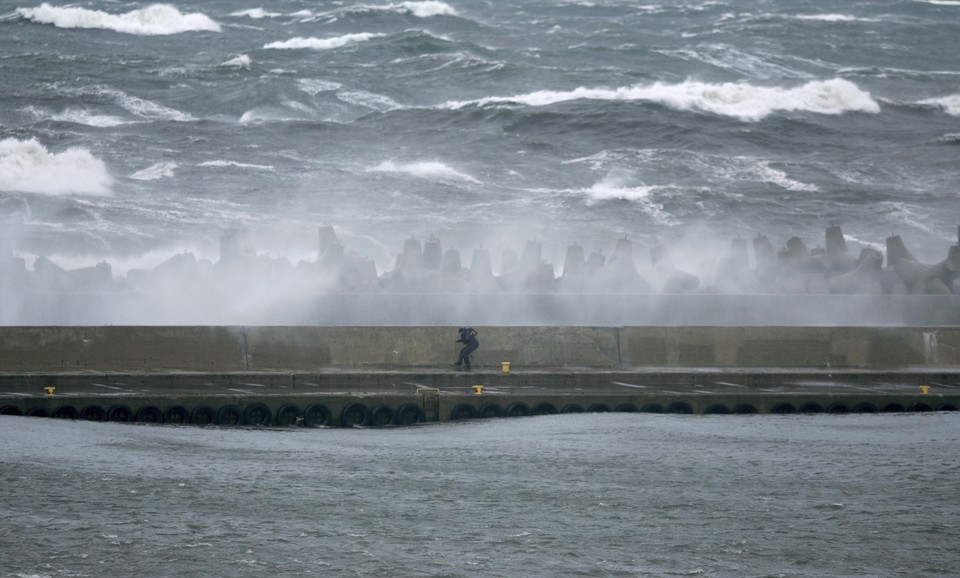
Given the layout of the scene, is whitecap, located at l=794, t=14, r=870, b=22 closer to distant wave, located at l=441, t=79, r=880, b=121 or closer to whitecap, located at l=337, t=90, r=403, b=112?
distant wave, located at l=441, t=79, r=880, b=121

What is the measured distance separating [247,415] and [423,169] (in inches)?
1424

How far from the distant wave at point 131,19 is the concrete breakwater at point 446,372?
5009 cm

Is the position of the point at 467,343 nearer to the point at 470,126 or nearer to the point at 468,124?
the point at 470,126

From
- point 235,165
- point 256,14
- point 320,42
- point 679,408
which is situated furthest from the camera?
point 256,14

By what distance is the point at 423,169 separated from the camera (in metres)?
58.1

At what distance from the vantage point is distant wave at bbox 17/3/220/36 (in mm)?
70938

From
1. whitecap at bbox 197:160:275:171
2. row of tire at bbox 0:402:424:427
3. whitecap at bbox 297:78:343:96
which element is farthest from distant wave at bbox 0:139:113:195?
row of tire at bbox 0:402:424:427

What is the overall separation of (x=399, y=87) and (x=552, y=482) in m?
47.5

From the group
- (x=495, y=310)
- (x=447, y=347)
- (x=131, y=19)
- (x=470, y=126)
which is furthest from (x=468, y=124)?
(x=447, y=347)

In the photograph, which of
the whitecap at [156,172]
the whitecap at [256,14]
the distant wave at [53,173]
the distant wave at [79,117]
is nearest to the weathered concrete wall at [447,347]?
the distant wave at [53,173]

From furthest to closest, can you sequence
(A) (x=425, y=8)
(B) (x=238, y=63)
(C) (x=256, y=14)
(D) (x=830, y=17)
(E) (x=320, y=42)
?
(D) (x=830, y=17) → (A) (x=425, y=8) → (C) (x=256, y=14) → (E) (x=320, y=42) → (B) (x=238, y=63)

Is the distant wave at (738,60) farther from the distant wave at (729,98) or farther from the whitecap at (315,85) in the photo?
the whitecap at (315,85)

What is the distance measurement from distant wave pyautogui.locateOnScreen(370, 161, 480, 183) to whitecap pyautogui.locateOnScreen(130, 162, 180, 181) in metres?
7.70

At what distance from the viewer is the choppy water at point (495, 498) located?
15906 millimetres
